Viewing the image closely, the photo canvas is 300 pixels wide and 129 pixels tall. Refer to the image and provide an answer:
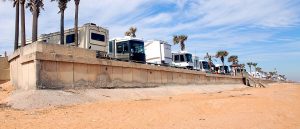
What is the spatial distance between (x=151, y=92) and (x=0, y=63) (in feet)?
41.1

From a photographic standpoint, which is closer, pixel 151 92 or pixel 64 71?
pixel 64 71

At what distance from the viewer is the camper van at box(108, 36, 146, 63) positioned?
27.1 m

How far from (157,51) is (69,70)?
17.6 metres

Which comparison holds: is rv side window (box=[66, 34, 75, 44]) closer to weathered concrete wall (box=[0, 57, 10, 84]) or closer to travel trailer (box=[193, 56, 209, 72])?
weathered concrete wall (box=[0, 57, 10, 84])

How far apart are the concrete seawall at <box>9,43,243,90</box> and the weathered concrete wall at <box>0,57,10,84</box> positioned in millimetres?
2724

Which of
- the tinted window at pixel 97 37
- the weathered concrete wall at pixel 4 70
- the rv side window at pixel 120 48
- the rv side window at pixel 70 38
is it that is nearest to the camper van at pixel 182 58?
the rv side window at pixel 120 48

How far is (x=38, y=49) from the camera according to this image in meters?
16.7

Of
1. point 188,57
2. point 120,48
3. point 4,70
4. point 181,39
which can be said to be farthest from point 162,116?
point 181,39

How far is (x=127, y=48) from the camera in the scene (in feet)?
89.2

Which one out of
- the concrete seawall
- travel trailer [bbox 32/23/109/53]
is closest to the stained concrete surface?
the concrete seawall

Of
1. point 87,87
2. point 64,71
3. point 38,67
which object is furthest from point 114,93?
point 38,67

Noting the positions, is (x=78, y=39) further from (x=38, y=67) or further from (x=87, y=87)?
(x=38, y=67)

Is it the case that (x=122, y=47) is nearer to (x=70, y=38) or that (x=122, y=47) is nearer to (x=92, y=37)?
(x=92, y=37)

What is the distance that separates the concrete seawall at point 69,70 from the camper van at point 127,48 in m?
2.17
